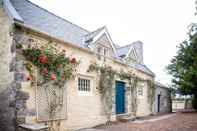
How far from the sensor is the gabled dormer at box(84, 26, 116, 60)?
11.7m

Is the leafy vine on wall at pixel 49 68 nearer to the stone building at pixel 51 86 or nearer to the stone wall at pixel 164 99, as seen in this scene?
the stone building at pixel 51 86

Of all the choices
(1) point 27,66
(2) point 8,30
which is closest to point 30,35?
(2) point 8,30

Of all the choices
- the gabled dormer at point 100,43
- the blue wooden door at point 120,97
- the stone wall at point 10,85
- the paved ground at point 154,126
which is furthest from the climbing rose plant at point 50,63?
the blue wooden door at point 120,97

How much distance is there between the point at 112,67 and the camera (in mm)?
12703

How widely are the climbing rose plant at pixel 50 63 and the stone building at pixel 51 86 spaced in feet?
0.80

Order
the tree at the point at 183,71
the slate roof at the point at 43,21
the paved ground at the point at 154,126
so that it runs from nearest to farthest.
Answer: the slate roof at the point at 43,21 < the paved ground at the point at 154,126 < the tree at the point at 183,71

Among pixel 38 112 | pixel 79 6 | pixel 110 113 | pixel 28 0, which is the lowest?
pixel 110 113

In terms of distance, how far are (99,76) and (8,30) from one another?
5923 mm

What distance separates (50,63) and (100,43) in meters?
5.32

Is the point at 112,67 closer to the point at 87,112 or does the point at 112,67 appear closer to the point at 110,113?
the point at 110,113

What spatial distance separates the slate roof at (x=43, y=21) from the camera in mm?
9234

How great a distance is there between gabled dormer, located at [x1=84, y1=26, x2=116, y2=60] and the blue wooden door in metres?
2.31

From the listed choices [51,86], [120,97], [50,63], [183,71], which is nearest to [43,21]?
[50,63]

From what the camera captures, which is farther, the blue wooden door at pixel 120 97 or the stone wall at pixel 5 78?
the blue wooden door at pixel 120 97
